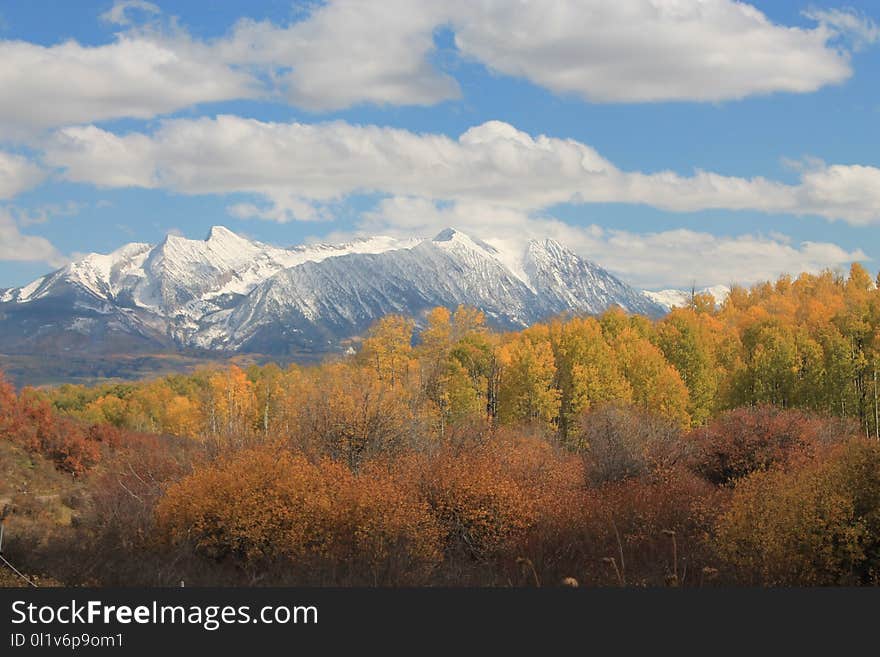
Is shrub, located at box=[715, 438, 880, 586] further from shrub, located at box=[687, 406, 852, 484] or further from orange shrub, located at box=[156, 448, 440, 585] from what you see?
shrub, located at box=[687, 406, 852, 484]

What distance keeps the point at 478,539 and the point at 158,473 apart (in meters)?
17.7

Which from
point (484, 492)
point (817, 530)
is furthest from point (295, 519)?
point (817, 530)

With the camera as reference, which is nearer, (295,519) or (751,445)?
(295,519)

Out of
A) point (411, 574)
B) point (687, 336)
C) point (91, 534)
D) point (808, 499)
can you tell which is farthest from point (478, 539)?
point (687, 336)

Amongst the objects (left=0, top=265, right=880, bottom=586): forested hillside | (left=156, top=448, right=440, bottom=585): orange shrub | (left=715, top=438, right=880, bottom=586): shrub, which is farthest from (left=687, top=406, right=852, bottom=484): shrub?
(left=156, top=448, right=440, bottom=585): orange shrub

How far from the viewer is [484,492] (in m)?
35.2

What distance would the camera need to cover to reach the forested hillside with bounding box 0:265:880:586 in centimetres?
2616

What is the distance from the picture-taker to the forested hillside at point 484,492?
85.8ft

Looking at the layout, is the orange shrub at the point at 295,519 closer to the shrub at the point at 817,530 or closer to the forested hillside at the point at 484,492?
the forested hillside at the point at 484,492

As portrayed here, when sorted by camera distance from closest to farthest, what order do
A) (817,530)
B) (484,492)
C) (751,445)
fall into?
(817,530) < (484,492) < (751,445)

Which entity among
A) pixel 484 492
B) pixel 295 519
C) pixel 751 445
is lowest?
pixel 295 519

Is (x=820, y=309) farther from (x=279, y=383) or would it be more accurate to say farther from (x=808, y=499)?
(x=808, y=499)

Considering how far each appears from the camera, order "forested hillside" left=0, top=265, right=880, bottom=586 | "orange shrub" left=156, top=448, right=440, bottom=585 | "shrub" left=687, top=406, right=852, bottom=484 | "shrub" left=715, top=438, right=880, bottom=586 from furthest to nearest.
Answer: "shrub" left=687, top=406, right=852, bottom=484 → "orange shrub" left=156, top=448, right=440, bottom=585 → "forested hillside" left=0, top=265, right=880, bottom=586 → "shrub" left=715, top=438, right=880, bottom=586

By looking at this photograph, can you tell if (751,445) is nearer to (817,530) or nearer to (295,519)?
(817,530)
